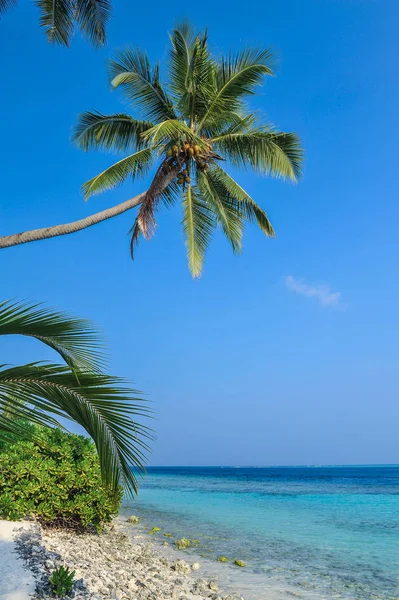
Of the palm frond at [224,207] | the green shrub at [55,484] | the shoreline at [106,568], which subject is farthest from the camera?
the palm frond at [224,207]

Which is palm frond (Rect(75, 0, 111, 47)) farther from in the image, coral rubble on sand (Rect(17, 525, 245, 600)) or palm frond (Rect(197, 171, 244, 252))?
coral rubble on sand (Rect(17, 525, 245, 600))

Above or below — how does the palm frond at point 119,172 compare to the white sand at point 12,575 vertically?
above

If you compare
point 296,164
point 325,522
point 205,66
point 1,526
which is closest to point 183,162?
point 205,66

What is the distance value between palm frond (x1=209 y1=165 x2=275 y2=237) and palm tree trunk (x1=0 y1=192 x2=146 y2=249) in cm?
308

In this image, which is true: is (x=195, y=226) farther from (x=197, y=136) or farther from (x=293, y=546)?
(x=293, y=546)

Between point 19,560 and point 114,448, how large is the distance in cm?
384

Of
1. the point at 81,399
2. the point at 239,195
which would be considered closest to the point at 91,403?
the point at 81,399

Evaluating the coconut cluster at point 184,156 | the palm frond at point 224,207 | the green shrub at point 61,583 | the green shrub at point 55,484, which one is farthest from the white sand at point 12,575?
the palm frond at point 224,207

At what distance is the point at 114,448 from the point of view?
3.98 m

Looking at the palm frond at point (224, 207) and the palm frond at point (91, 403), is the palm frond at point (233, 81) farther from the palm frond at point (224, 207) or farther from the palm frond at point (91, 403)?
the palm frond at point (91, 403)

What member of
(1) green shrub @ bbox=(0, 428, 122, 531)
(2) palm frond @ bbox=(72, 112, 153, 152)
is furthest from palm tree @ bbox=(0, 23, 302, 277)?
(1) green shrub @ bbox=(0, 428, 122, 531)

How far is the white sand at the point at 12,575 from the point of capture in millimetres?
A: 5496

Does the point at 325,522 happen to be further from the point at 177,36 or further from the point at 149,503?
the point at 177,36

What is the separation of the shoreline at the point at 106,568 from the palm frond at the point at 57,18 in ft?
31.9
